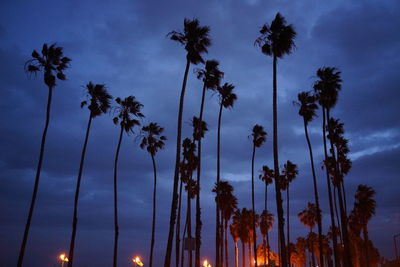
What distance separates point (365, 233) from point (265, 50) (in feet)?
125

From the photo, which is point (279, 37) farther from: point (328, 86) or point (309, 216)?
point (309, 216)

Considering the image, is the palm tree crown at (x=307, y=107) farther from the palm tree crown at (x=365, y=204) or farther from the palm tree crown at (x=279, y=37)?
the palm tree crown at (x=365, y=204)

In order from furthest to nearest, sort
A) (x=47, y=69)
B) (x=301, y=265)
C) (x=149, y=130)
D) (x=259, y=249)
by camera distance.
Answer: (x=301, y=265), (x=259, y=249), (x=149, y=130), (x=47, y=69)

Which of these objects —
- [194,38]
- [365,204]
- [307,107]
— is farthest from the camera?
[365,204]

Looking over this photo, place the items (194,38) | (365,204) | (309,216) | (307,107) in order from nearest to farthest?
(194,38) → (307,107) → (365,204) → (309,216)

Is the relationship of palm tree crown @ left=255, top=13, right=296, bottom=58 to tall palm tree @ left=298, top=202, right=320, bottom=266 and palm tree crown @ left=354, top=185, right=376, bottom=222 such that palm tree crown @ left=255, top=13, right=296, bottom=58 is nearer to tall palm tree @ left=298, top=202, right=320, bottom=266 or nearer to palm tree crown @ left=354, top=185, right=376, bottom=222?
palm tree crown @ left=354, top=185, right=376, bottom=222

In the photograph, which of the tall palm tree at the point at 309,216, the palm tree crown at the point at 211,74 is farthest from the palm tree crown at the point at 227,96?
the tall palm tree at the point at 309,216

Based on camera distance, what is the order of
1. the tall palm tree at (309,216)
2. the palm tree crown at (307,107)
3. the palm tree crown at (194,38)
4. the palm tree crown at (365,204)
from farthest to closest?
1. the tall palm tree at (309,216)
2. the palm tree crown at (365,204)
3. the palm tree crown at (307,107)
4. the palm tree crown at (194,38)

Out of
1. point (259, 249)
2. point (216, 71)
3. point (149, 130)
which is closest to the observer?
point (216, 71)

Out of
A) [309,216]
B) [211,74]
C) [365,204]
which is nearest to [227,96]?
[211,74]

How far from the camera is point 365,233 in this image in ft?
178

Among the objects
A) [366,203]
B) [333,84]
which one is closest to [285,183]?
[366,203]

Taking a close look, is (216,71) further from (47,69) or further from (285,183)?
(285,183)

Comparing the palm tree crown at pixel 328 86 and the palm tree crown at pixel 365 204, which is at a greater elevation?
the palm tree crown at pixel 328 86
